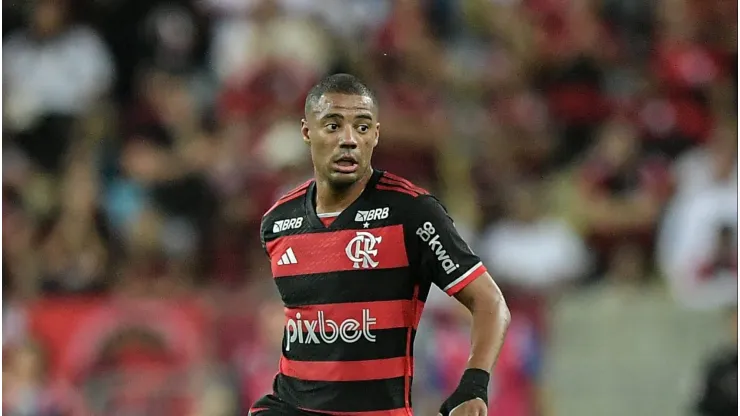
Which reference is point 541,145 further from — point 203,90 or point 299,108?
point 203,90

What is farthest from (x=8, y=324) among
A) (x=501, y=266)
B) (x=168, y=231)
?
(x=501, y=266)

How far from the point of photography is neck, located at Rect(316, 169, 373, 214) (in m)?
4.49

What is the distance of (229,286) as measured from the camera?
1003 cm

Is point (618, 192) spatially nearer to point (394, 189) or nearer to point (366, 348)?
point (394, 189)

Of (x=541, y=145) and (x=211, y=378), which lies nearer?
(x=211, y=378)

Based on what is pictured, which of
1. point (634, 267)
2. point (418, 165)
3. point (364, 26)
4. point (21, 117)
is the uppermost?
point (364, 26)

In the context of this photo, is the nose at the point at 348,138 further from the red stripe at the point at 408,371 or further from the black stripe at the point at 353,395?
the black stripe at the point at 353,395

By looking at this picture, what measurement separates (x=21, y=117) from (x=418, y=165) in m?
3.75

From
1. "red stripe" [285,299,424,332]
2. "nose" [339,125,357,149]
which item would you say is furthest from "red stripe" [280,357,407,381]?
"nose" [339,125,357,149]

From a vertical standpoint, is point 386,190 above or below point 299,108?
below

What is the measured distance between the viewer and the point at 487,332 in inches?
162

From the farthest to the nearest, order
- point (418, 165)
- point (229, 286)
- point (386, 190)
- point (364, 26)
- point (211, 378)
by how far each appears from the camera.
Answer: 1. point (364, 26)
2. point (418, 165)
3. point (229, 286)
4. point (211, 378)
5. point (386, 190)

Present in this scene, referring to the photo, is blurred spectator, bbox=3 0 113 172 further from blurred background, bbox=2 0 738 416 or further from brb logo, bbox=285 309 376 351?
brb logo, bbox=285 309 376 351

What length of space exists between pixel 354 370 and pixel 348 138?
2.74 ft
